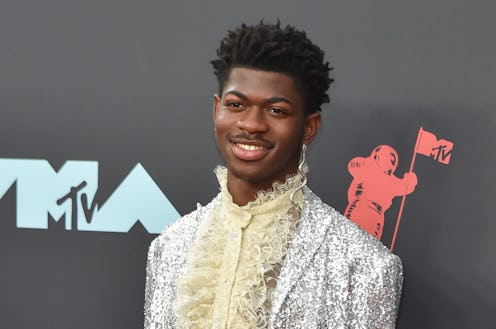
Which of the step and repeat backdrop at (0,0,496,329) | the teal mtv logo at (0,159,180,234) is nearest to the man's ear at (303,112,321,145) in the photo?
the step and repeat backdrop at (0,0,496,329)

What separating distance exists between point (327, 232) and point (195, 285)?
0.87 ft

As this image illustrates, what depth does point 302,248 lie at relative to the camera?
1322 mm

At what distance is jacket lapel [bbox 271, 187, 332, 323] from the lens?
1.29 m

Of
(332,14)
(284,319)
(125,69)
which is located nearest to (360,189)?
(332,14)

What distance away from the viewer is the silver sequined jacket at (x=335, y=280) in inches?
50.5

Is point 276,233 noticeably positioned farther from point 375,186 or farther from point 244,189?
point 375,186

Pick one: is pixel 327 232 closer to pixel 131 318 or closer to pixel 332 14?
pixel 332 14

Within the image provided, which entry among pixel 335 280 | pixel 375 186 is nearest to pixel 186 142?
pixel 375 186

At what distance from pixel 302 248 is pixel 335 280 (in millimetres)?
83

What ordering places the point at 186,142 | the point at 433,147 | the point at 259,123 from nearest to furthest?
the point at 259,123 < the point at 433,147 < the point at 186,142

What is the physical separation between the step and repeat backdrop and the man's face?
0.46m

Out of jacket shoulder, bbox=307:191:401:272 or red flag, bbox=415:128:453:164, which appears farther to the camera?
red flag, bbox=415:128:453:164

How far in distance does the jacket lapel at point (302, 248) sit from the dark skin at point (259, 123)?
10 cm

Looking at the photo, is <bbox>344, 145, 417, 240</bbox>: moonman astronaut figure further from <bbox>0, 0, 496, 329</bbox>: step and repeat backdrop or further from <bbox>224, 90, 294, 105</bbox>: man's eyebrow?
<bbox>224, 90, 294, 105</bbox>: man's eyebrow
